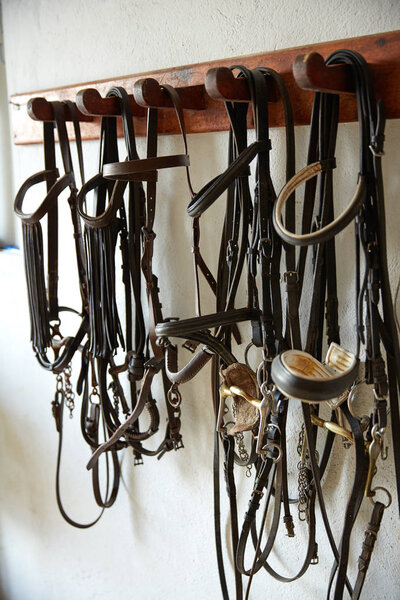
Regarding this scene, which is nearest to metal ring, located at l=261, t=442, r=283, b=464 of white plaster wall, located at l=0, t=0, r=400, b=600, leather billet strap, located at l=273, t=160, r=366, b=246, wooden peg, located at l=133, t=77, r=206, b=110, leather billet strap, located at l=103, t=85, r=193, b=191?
white plaster wall, located at l=0, t=0, r=400, b=600

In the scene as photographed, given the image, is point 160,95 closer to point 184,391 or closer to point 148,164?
point 148,164

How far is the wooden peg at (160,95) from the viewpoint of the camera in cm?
86

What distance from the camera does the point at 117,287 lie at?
119cm

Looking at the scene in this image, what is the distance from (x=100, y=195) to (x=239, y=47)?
0.32 m

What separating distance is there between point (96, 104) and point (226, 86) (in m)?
0.26

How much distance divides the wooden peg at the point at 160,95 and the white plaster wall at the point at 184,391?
0.21 ft

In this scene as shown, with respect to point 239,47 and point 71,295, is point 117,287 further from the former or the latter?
point 239,47

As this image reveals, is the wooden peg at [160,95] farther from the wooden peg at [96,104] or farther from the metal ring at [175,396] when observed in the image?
the metal ring at [175,396]

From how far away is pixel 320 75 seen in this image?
67 cm

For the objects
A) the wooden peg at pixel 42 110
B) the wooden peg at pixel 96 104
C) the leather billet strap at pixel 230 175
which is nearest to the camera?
the leather billet strap at pixel 230 175

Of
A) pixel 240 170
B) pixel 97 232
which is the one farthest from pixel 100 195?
pixel 240 170

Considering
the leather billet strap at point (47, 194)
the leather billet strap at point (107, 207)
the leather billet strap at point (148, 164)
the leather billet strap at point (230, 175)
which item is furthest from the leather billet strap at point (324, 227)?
the leather billet strap at point (47, 194)

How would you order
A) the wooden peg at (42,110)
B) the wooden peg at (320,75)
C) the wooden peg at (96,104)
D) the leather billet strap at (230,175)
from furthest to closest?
the wooden peg at (42,110) < the wooden peg at (96,104) < the leather billet strap at (230,175) < the wooden peg at (320,75)

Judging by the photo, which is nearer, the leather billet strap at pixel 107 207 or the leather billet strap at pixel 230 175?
the leather billet strap at pixel 230 175
